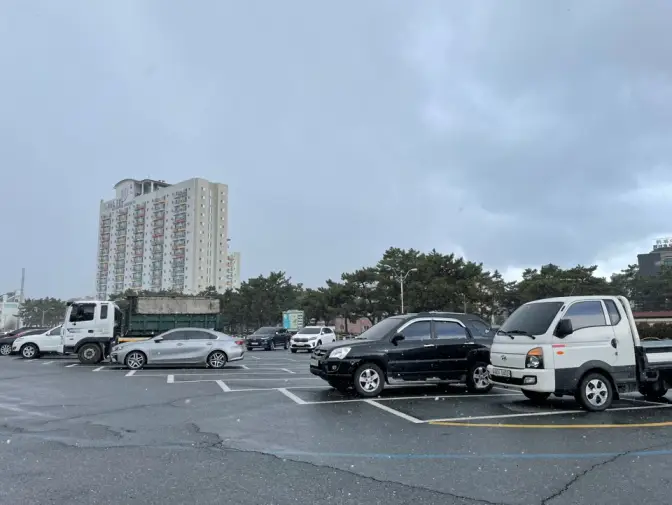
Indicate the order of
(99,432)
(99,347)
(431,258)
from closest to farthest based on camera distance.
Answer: (99,432), (99,347), (431,258)

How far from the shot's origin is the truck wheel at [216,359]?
719 inches

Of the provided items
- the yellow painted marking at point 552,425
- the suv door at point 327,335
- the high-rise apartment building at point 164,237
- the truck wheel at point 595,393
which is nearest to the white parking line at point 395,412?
the yellow painted marking at point 552,425

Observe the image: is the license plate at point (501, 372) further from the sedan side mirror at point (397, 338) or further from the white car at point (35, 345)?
the white car at point (35, 345)

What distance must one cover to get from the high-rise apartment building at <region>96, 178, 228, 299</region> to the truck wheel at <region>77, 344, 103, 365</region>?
12356 cm

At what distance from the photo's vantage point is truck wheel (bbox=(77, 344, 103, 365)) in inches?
795

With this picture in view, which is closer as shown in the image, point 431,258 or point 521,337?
point 521,337

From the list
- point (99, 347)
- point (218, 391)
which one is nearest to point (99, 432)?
point (218, 391)

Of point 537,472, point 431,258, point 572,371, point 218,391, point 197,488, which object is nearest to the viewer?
point 197,488

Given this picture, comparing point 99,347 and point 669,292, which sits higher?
point 669,292

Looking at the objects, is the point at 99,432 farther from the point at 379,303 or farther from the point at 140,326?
the point at 379,303

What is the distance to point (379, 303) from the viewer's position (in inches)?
2293

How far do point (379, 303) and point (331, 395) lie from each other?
47408 millimetres

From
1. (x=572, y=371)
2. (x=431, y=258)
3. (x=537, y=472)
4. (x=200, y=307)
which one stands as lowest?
(x=537, y=472)

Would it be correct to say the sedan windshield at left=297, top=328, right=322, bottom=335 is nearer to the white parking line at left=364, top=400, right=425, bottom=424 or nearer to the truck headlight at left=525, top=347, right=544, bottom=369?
the white parking line at left=364, top=400, right=425, bottom=424
